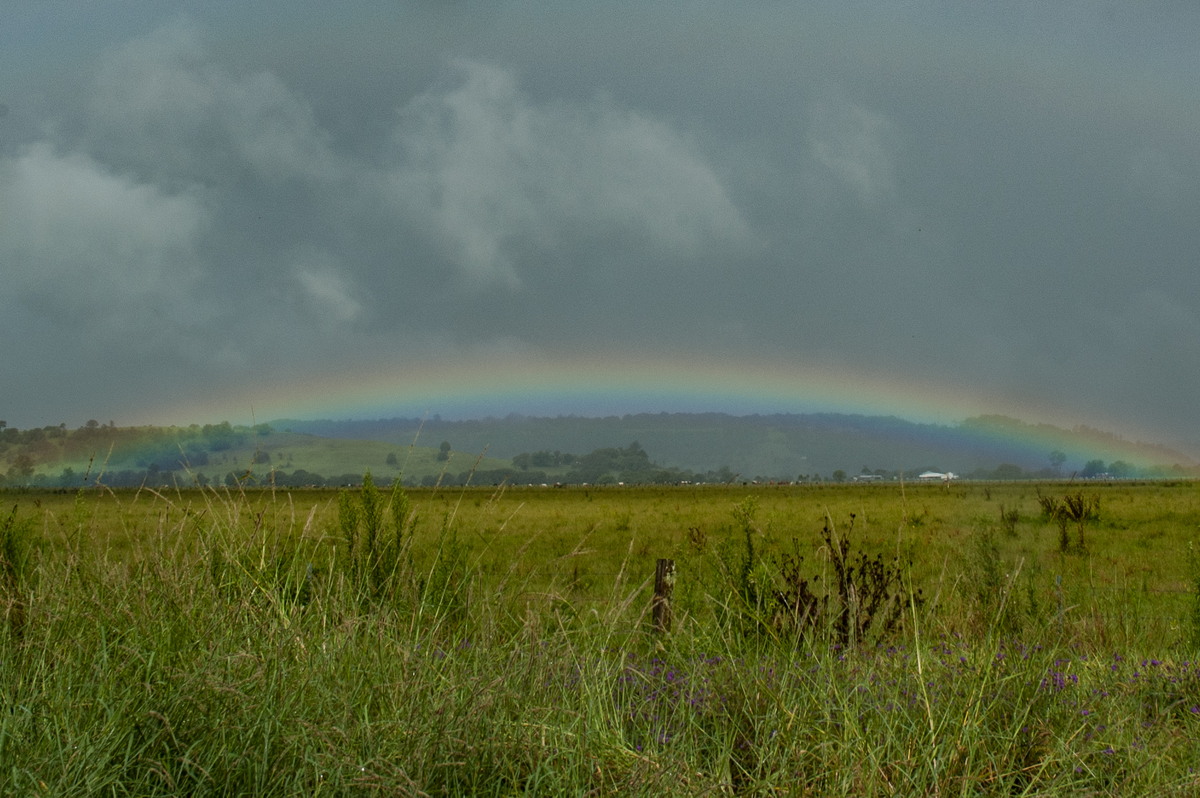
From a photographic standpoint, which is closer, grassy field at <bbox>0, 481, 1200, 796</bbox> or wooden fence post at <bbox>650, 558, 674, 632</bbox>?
grassy field at <bbox>0, 481, 1200, 796</bbox>

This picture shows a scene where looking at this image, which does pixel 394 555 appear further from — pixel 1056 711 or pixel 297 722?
pixel 1056 711

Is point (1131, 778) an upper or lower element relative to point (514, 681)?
lower

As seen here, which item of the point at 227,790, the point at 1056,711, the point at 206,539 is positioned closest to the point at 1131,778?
the point at 1056,711

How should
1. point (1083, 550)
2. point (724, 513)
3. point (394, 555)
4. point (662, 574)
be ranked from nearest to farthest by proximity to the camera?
point (662, 574) → point (394, 555) → point (1083, 550) → point (724, 513)

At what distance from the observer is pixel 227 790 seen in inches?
128

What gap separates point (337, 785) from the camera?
3.20 metres

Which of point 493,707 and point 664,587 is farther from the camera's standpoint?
point 664,587

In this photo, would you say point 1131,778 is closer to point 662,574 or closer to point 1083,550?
point 662,574

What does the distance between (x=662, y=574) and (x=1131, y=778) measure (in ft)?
11.5

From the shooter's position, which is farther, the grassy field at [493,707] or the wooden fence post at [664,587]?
the wooden fence post at [664,587]

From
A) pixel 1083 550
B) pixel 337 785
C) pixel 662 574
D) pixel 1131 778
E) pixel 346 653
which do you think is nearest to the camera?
pixel 337 785

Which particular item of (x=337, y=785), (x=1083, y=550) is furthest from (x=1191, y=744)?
(x=1083, y=550)

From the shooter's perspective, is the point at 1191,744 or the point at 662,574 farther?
the point at 662,574

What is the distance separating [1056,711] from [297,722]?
367 centimetres
